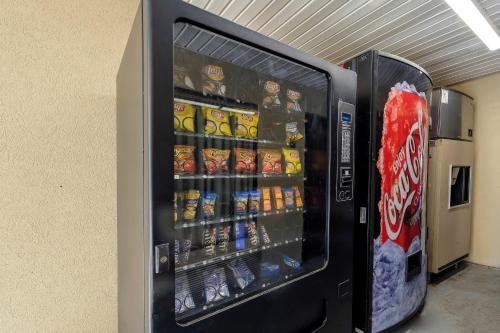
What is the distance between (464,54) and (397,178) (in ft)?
6.10

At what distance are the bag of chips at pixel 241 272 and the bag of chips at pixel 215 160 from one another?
1.83 feet

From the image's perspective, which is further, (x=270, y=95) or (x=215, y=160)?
(x=270, y=95)

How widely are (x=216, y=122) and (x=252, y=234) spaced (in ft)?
2.23

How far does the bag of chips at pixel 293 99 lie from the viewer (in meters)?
1.53

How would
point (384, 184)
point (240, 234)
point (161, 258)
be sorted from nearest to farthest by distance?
point (161, 258), point (240, 234), point (384, 184)

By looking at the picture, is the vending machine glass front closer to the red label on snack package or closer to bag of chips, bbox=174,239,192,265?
bag of chips, bbox=174,239,192,265

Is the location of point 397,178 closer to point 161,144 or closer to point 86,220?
point 161,144

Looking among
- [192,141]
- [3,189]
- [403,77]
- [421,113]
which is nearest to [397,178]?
[421,113]

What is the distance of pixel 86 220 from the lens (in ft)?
4.13

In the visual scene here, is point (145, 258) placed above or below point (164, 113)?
below

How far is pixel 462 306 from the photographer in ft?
7.71

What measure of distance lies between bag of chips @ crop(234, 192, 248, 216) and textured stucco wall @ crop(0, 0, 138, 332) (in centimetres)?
66

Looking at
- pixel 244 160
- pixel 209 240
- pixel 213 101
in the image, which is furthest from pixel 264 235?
pixel 213 101

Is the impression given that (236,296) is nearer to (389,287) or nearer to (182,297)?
(182,297)
